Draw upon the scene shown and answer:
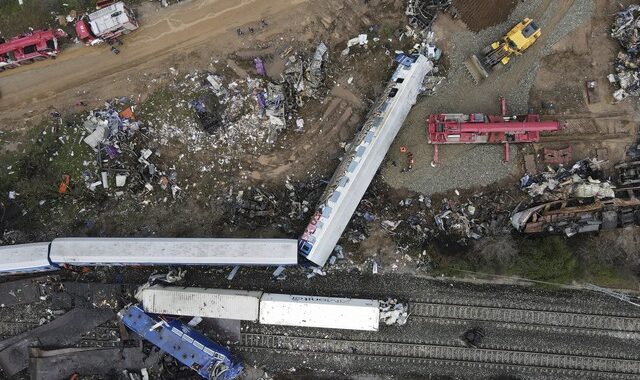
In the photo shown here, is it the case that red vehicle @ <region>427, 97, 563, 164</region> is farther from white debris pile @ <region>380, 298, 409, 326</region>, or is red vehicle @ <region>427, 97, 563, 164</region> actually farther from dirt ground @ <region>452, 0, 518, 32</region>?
white debris pile @ <region>380, 298, 409, 326</region>

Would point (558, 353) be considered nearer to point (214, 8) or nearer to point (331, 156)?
point (331, 156)

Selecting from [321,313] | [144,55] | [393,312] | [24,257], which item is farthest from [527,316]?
[24,257]

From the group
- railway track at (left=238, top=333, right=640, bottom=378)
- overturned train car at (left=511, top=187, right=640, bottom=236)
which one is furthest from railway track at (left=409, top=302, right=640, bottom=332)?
overturned train car at (left=511, top=187, right=640, bottom=236)

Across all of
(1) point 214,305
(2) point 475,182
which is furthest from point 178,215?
(2) point 475,182

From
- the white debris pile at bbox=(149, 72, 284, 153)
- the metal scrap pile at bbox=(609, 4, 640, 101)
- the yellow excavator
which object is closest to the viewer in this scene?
the yellow excavator

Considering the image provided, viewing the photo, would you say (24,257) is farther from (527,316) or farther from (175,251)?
(527,316)

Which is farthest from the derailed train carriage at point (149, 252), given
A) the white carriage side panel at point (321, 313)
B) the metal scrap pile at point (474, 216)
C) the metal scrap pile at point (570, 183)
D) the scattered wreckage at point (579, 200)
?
the metal scrap pile at point (570, 183)
